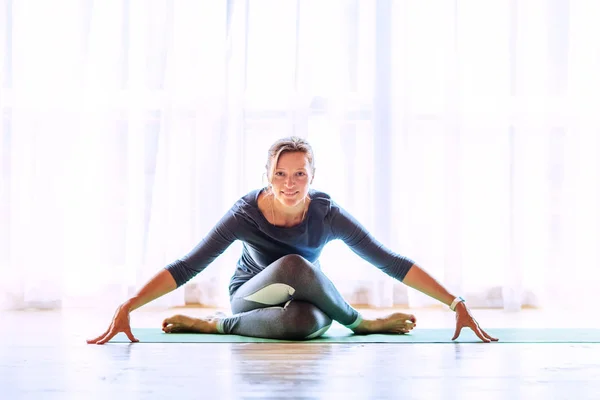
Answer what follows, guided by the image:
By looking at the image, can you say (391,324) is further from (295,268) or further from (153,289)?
(153,289)

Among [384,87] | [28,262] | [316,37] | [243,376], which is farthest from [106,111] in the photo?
[243,376]

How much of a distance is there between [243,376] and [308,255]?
78 centimetres

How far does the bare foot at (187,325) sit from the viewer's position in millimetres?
2346

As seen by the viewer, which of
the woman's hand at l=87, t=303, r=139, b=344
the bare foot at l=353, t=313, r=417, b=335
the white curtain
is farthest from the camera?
the white curtain

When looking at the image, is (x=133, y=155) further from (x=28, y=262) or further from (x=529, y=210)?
(x=529, y=210)

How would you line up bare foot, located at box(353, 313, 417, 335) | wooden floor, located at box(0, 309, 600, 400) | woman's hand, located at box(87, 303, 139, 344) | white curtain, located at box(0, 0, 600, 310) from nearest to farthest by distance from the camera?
wooden floor, located at box(0, 309, 600, 400) → woman's hand, located at box(87, 303, 139, 344) → bare foot, located at box(353, 313, 417, 335) → white curtain, located at box(0, 0, 600, 310)

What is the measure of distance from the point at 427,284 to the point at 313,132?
1.31 meters

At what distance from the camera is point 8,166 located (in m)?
3.34

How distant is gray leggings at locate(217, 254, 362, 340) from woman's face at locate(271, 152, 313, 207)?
177 mm

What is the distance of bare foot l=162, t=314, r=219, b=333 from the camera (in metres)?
2.35

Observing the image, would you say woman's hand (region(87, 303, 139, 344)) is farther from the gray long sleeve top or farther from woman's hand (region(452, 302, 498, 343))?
woman's hand (region(452, 302, 498, 343))

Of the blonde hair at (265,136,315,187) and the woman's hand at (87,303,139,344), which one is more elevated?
the blonde hair at (265,136,315,187)

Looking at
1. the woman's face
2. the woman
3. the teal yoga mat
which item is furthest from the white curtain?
the woman's face

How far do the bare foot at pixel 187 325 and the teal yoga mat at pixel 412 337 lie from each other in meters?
0.03
